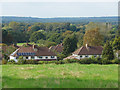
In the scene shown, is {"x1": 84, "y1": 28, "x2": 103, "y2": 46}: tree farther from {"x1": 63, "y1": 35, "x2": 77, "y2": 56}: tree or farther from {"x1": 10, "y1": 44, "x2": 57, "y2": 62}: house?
{"x1": 10, "y1": 44, "x2": 57, "y2": 62}: house

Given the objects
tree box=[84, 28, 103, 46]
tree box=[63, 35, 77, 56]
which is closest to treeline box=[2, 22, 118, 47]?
tree box=[84, 28, 103, 46]

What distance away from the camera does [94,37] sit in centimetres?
4606

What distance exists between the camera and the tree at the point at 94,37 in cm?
4597

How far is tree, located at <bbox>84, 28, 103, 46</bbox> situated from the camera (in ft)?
151

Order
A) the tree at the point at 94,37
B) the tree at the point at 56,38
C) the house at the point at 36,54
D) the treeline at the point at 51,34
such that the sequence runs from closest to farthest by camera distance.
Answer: the house at the point at 36,54 → the tree at the point at 94,37 → the treeline at the point at 51,34 → the tree at the point at 56,38

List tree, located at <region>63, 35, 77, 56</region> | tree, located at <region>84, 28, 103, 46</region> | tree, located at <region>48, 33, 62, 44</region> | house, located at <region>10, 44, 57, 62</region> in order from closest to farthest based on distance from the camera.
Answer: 1. house, located at <region>10, 44, 57, 62</region>
2. tree, located at <region>84, 28, 103, 46</region>
3. tree, located at <region>63, 35, 77, 56</region>
4. tree, located at <region>48, 33, 62, 44</region>

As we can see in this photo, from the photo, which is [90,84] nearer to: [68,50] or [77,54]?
[77,54]

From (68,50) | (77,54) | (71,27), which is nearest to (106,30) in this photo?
(68,50)

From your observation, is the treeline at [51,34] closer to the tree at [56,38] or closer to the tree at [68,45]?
the tree at [56,38]

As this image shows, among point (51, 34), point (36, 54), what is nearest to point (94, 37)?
point (36, 54)

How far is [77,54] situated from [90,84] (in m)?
34.1

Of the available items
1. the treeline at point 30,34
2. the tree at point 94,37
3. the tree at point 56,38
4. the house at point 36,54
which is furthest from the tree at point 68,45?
the tree at point 56,38

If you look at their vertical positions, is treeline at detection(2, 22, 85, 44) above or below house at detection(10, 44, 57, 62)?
above

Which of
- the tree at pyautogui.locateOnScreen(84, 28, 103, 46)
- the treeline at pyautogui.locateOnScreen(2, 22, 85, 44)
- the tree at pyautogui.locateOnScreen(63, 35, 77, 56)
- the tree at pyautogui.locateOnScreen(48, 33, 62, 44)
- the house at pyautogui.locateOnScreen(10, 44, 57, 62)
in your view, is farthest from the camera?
the tree at pyautogui.locateOnScreen(48, 33, 62, 44)
